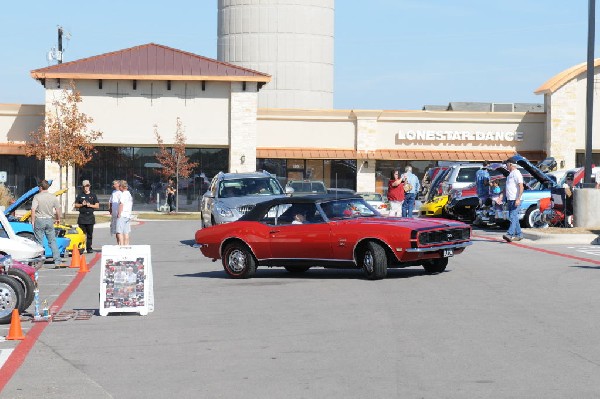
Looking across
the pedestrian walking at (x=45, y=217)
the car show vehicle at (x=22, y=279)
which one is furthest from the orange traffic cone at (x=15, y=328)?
the pedestrian walking at (x=45, y=217)

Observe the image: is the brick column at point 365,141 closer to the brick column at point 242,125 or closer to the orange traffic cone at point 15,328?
the brick column at point 242,125

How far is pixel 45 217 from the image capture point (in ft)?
74.2

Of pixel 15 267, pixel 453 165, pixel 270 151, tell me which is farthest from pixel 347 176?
pixel 15 267

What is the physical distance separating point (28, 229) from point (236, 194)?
589 cm

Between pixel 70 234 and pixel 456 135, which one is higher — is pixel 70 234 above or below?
below

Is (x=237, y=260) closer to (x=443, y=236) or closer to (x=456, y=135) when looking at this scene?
(x=443, y=236)

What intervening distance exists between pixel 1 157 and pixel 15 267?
46.0 meters

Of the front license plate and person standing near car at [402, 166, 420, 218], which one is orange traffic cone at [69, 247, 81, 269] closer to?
the front license plate

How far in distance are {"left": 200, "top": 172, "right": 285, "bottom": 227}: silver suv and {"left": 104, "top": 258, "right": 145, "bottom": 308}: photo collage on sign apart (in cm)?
1191

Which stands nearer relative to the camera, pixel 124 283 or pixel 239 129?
pixel 124 283

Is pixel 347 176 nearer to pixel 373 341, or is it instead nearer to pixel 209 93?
pixel 209 93

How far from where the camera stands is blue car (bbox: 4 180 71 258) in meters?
23.6

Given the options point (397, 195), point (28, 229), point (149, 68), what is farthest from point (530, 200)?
point (149, 68)

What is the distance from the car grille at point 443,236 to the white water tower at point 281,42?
56.9 metres
